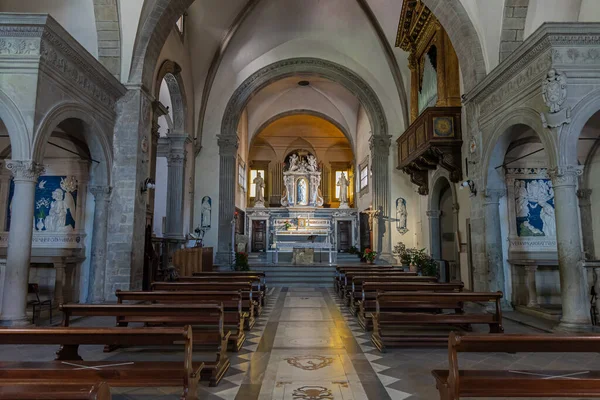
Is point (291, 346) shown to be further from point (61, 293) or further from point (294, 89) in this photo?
point (294, 89)

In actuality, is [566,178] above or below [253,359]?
above

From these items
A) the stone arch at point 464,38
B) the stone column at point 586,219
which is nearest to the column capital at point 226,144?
the stone arch at point 464,38

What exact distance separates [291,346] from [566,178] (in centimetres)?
523

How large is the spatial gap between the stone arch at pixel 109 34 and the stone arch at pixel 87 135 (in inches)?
68.9

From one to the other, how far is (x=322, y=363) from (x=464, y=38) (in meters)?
8.52

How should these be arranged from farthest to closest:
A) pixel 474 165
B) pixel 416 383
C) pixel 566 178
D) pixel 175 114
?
1. pixel 175 114
2. pixel 474 165
3. pixel 566 178
4. pixel 416 383

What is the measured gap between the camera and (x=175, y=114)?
15.3m

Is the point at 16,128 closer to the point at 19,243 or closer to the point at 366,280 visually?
the point at 19,243

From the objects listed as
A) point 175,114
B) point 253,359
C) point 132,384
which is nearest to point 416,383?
point 253,359

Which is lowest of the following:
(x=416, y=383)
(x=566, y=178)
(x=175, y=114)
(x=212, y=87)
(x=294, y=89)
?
(x=416, y=383)

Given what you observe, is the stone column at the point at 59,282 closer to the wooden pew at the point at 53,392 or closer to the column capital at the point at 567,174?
the wooden pew at the point at 53,392

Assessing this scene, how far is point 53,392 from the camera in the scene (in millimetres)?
1956

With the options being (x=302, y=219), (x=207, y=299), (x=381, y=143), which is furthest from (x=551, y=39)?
(x=302, y=219)

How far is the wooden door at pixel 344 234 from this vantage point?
24.7 metres
